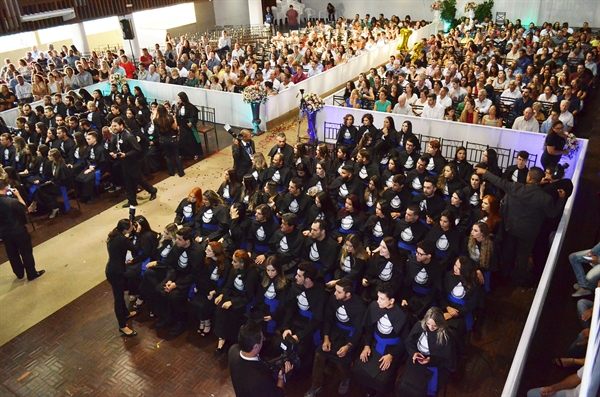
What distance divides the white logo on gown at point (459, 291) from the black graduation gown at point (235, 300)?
2203mm

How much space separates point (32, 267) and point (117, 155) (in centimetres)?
277

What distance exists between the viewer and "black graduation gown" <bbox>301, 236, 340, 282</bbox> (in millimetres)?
6176

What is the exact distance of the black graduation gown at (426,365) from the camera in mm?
4617

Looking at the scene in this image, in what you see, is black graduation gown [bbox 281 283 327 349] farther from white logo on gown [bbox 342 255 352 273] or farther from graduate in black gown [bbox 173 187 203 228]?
graduate in black gown [bbox 173 187 203 228]

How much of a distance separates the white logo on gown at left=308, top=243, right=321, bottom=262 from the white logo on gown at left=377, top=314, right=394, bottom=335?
1.51m

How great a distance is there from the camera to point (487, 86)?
11.7 metres

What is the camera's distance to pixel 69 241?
28.0 ft

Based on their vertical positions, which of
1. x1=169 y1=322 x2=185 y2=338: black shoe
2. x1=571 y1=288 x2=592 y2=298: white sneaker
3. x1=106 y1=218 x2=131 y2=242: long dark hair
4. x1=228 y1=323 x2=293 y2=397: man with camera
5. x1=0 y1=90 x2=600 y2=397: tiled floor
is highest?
x1=106 y1=218 x2=131 y2=242: long dark hair

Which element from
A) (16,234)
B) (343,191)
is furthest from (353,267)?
(16,234)

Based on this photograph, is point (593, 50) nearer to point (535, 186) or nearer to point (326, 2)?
point (535, 186)

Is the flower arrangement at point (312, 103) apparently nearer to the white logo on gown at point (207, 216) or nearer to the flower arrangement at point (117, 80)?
the white logo on gown at point (207, 216)

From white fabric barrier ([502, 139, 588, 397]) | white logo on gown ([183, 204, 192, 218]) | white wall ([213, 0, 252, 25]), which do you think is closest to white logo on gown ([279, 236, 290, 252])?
white logo on gown ([183, 204, 192, 218])

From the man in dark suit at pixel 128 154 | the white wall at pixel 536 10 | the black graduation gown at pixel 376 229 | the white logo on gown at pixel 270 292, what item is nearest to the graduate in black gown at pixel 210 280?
the white logo on gown at pixel 270 292

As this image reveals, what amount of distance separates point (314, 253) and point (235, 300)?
3.86 ft
